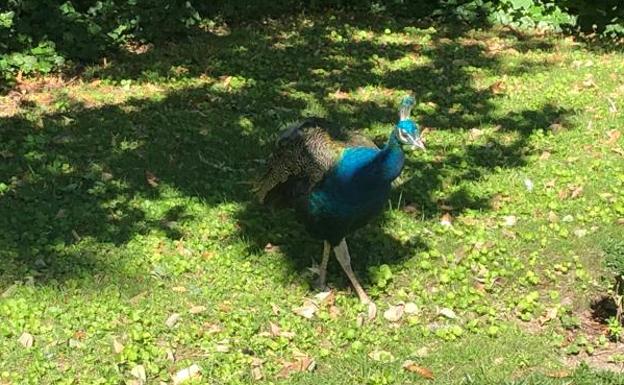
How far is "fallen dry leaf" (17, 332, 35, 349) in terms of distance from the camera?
4.42 metres

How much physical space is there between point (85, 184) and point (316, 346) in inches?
92.9

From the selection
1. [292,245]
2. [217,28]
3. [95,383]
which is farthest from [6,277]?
[217,28]

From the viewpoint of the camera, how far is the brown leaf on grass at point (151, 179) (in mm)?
6155

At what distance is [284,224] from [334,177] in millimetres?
1296

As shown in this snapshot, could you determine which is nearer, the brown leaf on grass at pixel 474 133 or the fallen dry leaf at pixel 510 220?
the fallen dry leaf at pixel 510 220

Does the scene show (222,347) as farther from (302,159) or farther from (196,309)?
(302,159)

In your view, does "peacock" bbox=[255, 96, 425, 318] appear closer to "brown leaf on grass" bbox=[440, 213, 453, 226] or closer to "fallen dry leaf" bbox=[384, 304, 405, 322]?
"fallen dry leaf" bbox=[384, 304, 405, 322]

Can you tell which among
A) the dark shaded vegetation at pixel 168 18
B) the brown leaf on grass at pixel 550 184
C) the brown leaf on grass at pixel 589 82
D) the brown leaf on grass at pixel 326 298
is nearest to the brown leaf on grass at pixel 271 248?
the brown leaf on grass at pixel 326 298

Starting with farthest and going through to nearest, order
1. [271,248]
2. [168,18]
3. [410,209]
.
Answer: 1. [168,18]
2. [410,209]
3. [271,248]

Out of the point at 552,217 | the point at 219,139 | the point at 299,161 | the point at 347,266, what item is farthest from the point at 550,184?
the point at 219,139

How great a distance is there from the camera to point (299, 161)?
4.75m

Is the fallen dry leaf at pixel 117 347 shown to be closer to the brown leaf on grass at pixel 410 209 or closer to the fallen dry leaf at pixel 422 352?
the fallen dry leaf at pixel 422 352

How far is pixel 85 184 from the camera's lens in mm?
6098

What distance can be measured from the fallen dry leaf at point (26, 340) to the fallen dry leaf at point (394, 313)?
1.86m
